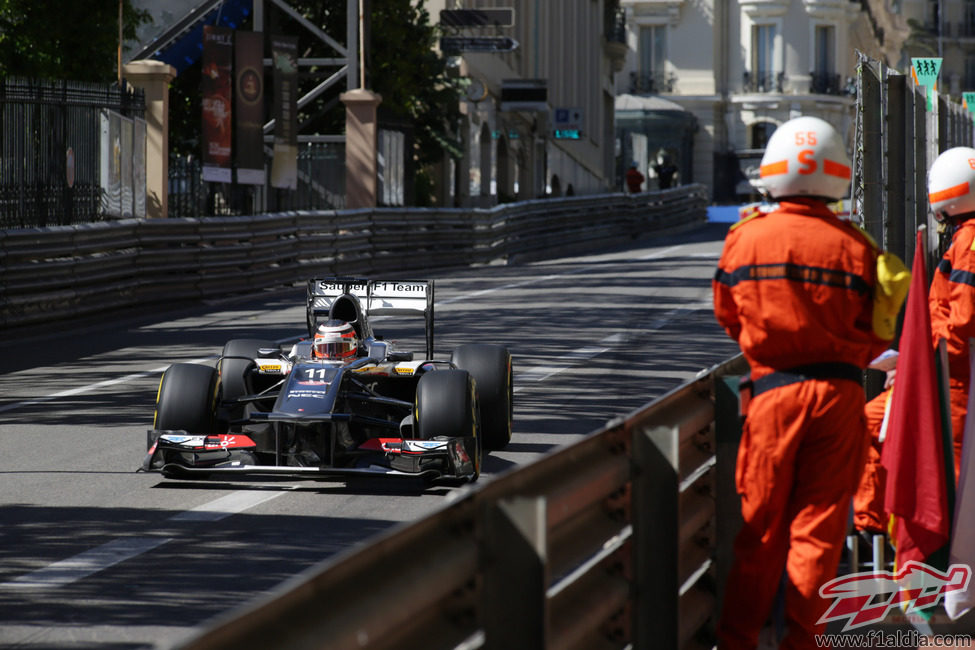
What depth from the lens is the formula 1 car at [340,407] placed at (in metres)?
8.55

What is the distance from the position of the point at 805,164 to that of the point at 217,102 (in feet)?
70.7

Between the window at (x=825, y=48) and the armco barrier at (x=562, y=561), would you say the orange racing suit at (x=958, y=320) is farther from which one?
the window at (x=825, y=48)

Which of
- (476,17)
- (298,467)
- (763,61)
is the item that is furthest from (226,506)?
(763,61)

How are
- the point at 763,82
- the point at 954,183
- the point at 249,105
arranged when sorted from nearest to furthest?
the point at 954,183, the point at 249,105, the point at 763,82

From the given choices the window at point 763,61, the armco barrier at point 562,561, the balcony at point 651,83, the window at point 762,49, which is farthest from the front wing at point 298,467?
the balcony at point 651,83

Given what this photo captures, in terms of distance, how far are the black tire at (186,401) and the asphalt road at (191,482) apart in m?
0.33

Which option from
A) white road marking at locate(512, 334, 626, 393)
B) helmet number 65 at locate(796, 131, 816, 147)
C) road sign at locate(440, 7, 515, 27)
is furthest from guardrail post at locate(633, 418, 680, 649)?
road sign at locate(440, 7, 515, 27)

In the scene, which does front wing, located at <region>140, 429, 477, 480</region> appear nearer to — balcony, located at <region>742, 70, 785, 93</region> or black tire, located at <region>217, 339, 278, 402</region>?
black tire, located at <region>217, 339, 278, 402</region>

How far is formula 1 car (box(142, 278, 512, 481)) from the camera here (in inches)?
336

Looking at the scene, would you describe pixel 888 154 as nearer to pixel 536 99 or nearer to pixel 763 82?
pixel 536 99

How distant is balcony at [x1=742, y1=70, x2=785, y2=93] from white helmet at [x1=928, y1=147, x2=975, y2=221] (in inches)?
2633

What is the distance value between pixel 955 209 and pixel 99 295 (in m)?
13.3

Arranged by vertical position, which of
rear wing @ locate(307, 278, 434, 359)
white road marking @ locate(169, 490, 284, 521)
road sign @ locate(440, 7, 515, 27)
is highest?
road sign @ locate(440, 7, 515, 27)

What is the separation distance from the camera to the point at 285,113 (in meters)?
28.6
